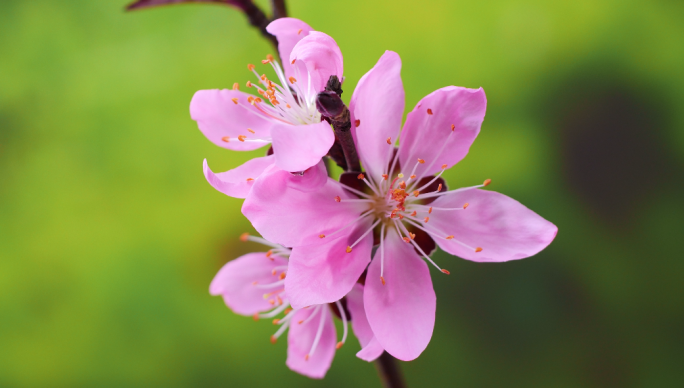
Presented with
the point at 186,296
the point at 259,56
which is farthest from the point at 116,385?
the point at 259,56

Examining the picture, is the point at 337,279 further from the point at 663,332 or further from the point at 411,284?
the point at 663,332

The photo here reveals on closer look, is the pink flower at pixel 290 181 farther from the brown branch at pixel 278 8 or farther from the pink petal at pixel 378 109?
the brown branch at pixel 278 8

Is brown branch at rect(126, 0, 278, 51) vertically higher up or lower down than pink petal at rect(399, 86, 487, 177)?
higher up

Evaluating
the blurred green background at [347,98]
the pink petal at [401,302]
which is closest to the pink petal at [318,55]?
the pink petal at [401,302]

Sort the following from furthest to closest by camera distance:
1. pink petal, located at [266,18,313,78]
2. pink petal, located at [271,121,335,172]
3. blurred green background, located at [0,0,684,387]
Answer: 1. blurred green background, located at [0,0,684,387]
2. pink petal, located at [266,18,313,78]
3. pink petal, located at [271,121,335,172]

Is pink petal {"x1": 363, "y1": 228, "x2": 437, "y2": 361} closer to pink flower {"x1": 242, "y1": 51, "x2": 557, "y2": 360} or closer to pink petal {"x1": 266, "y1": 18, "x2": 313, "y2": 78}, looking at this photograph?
pink flower {"x1": 242, "y1": 51, "x2": 557, "y2": 360}

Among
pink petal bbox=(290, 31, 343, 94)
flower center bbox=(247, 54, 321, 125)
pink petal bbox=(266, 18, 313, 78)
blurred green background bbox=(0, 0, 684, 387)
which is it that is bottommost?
blurred green background bbox=(0, 0, 684, 387)

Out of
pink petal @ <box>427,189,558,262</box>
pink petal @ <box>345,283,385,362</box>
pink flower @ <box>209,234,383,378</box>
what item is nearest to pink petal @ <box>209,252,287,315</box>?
pink flower @ <box>209,234,383,378</box>
